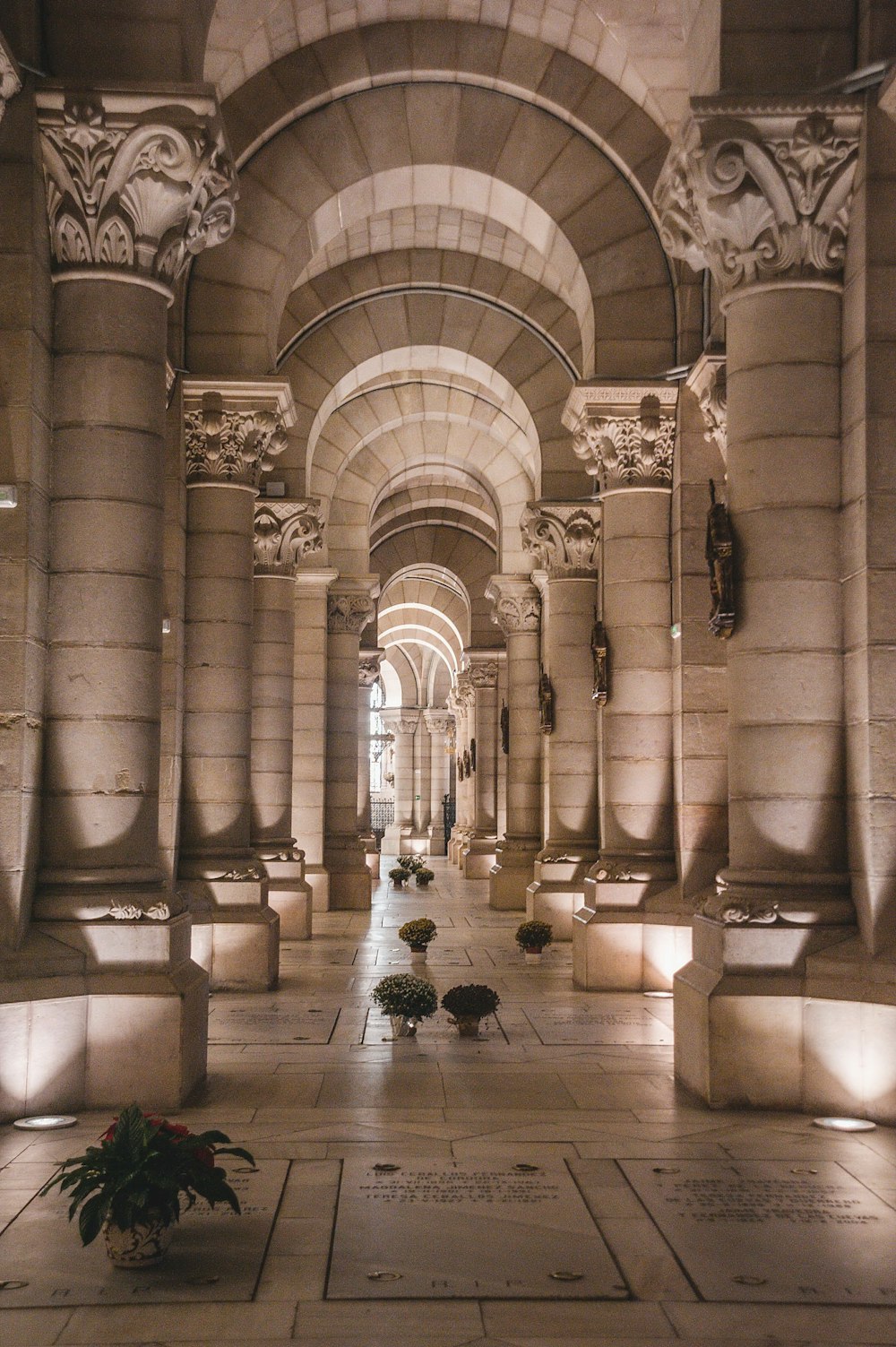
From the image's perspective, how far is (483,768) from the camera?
131 ft

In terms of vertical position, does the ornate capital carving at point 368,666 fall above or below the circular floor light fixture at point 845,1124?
above

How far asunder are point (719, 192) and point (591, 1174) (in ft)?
24.3

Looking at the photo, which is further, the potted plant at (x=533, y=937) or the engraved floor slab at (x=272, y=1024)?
the potted plant at (x=533, y=937)

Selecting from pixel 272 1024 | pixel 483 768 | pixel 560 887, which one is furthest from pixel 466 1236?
pixel 483 768

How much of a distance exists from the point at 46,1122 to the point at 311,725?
17603 mm

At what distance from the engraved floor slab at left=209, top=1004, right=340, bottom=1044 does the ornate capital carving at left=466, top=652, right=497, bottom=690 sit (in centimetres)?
2577

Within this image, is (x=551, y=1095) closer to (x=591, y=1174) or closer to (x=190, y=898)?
(x=591, y=1174)

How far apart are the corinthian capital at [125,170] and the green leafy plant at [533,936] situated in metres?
11.1

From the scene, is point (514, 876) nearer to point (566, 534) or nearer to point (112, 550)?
point (566, 534)

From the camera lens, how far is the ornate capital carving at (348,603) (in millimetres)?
29688

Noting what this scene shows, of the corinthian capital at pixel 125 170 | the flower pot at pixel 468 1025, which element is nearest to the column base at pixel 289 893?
the flower pot at pixel 468 1025

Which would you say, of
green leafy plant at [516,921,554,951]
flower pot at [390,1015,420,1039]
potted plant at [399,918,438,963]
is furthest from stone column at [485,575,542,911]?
flower pot at [390,1015,420,1039]

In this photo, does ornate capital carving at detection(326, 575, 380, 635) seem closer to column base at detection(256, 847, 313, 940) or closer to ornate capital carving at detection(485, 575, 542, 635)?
ornate capital carving at detection(485, 575, 542, 635)

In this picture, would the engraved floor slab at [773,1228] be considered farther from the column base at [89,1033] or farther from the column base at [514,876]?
the column base at [514,876]
